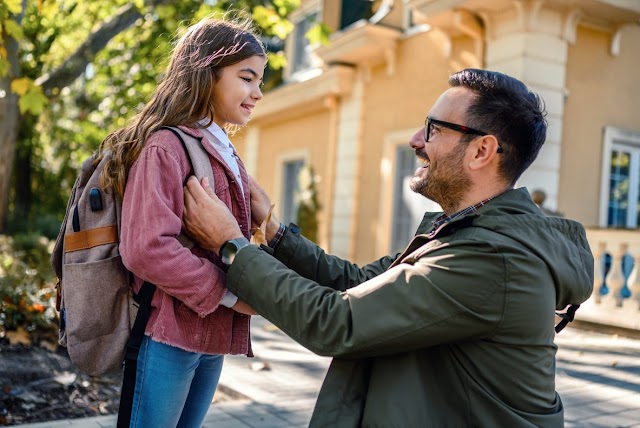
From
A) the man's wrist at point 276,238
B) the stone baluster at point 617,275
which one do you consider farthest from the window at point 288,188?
the man's wrist at point 276,238

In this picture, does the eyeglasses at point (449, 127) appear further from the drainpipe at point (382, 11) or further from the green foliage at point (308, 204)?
the green foliage at point (308, 204)

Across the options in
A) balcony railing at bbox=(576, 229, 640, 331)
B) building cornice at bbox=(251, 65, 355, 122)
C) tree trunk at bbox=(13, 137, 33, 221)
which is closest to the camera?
balcony railing at bbox=(576, 229, 640, 331)

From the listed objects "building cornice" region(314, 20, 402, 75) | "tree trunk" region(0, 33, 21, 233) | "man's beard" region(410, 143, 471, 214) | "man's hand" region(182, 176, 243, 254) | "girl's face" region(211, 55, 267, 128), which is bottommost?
"man's hand" region(182, 176, 243, 254)

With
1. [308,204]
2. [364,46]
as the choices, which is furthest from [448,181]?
[308,204]

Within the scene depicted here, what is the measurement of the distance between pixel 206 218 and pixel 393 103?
9.26m

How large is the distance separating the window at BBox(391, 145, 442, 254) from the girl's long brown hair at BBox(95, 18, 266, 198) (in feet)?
27.9

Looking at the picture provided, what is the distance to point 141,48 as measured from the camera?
1280 cm

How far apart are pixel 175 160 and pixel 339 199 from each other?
33.4 ft

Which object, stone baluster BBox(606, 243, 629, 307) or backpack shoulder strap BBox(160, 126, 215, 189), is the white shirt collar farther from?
stone baluster BBox(606, 243, 629, 307)

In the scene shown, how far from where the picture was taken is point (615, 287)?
24.3 ft

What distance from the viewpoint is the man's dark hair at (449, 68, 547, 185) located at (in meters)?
1.81

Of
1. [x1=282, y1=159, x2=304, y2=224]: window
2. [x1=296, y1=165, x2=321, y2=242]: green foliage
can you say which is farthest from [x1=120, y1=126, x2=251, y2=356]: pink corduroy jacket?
[x1=282, y1=159, x2=304, y2=224]: window

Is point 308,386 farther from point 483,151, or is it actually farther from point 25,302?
point 483,151

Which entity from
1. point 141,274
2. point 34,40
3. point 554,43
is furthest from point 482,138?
point 34,40
